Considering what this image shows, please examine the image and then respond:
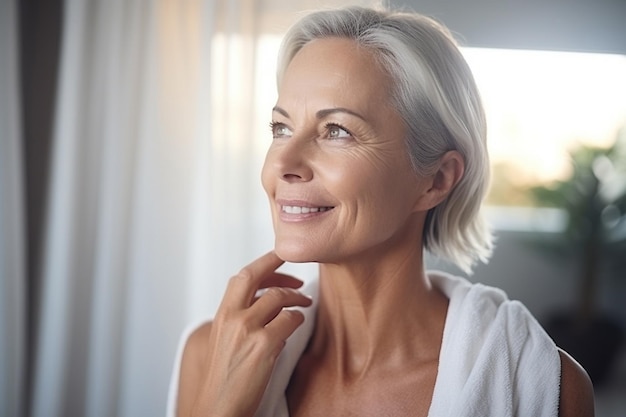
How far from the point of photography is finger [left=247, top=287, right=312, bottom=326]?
45.1 inches

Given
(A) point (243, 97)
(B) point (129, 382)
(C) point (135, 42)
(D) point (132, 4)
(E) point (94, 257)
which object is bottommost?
(B) point (129, 382)

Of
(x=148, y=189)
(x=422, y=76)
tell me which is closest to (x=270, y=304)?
(x=422, y=76)

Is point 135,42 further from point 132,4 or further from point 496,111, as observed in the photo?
point 496,111

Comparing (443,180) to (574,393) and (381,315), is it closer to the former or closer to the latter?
(381,315)

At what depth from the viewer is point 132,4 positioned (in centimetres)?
209

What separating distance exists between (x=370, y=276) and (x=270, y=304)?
216 millimetres

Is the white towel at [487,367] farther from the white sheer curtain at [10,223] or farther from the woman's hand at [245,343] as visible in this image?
the white sheer curtain at [10,223]

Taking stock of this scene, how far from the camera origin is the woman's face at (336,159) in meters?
1.09

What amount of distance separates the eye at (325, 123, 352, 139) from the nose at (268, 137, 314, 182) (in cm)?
5

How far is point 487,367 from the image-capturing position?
1.06m

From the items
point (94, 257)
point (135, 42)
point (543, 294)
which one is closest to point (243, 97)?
point (135, 42)

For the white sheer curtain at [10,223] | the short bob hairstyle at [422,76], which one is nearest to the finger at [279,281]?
the short bob hairstyle at [422,76]

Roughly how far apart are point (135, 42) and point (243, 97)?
0.43 m

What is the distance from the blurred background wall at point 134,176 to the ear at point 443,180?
0.92 metres
